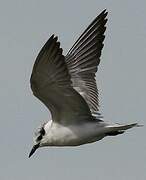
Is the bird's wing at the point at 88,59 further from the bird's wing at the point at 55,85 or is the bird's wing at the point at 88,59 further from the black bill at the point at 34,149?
the bird's wing at the point at 55,85

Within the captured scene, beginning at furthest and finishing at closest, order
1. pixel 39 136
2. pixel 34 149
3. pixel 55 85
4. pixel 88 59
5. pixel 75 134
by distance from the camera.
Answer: pixel 88 59, pixel 34 149, pixel 39 136, pixel 75 134, pixel 55 85

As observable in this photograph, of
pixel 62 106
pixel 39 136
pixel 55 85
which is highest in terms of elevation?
pixel 55 85

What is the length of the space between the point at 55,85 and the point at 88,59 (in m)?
3.66

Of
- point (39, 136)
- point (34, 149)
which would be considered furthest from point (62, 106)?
point (34, 149)

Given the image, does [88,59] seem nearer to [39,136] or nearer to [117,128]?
[39,136]

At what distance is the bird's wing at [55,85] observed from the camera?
14477 mm

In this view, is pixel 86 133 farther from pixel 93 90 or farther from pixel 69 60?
pixel 69 60

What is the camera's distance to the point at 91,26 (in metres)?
18.0

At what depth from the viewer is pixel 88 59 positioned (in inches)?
725

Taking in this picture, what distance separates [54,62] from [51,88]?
510 millimetres

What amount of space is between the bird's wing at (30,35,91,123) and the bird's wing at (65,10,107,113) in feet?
5.65

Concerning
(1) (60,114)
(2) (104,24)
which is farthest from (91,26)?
(1) (60,114)

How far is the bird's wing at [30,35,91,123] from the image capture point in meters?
14.5

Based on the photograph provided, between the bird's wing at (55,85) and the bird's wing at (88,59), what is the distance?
5.65 ft
